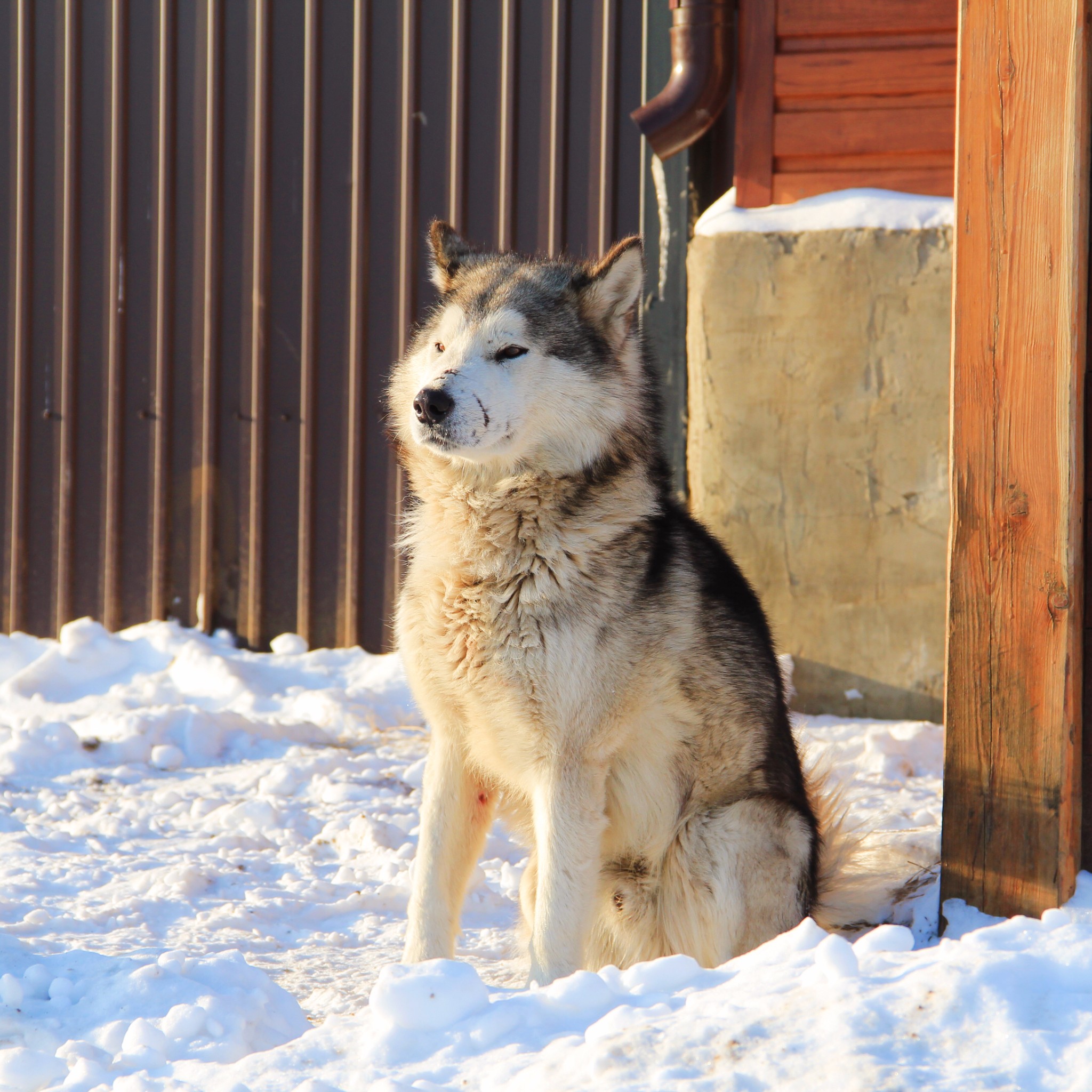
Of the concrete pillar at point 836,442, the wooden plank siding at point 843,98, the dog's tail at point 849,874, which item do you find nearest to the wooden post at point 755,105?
the wooden plank siding at point 843,98

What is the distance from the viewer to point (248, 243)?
5.66 meters

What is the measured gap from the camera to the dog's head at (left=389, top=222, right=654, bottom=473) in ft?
7.95

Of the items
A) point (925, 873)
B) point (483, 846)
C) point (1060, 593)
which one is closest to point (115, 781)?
Answer: point (483, 846)

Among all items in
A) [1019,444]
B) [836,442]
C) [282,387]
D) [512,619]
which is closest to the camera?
[1019,444]

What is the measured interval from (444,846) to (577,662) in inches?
23.1

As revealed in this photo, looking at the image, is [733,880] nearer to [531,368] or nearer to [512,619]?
[512,619]

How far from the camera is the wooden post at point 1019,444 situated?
2268mm

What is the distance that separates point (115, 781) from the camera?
159 inches

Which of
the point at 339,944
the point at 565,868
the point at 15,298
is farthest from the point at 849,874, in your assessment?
the point at 15,298

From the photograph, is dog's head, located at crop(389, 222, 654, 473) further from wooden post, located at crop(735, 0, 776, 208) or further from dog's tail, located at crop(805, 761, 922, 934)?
wooden post, located at crop(735, 0, 776, 208)

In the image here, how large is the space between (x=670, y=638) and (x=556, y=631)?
A: 29cm

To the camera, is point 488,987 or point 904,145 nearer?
point 488,987

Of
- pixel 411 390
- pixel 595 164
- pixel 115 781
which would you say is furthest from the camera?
pixel 595 164

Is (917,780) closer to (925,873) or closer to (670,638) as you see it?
(925,873)
